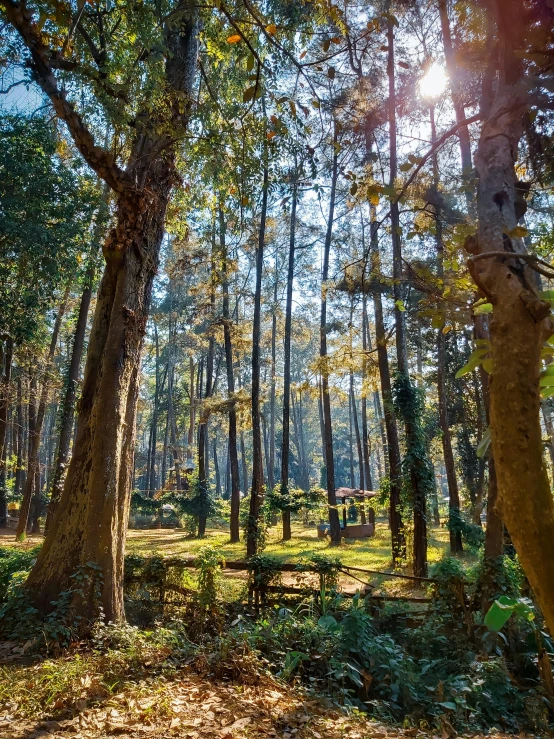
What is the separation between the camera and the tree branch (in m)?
3.83

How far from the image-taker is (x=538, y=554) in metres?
0.85

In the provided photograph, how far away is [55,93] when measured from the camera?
15.1ft

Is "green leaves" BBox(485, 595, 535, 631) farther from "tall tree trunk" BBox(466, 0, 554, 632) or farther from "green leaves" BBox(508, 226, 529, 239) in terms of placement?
"green leaves" BBox(508, 226, 529, 239)

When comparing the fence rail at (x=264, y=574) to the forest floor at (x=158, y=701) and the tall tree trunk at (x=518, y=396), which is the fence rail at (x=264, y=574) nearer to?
the forest floor at (x=158, y=701)

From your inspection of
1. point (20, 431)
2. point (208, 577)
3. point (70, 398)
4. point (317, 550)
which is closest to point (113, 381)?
point (208, 577)

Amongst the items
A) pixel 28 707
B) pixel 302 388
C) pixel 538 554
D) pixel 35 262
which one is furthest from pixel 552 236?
pixel 302 388

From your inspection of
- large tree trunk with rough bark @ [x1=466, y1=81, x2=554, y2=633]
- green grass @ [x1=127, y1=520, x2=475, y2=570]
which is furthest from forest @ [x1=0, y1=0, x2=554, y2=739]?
green grass @ [x1=127, y1=520, x2=475, y2=570]

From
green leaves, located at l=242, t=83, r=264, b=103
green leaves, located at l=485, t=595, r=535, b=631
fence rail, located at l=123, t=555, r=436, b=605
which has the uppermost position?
green leaves, located at l=242, t=83, r=264, b=103

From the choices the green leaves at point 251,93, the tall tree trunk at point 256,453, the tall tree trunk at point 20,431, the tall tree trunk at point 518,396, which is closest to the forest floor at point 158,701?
the tall tree trunk at point 518,396

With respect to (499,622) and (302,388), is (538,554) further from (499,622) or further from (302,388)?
(302,388)

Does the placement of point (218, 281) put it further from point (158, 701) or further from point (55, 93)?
point (158, 701)

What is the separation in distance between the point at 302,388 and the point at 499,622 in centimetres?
1295

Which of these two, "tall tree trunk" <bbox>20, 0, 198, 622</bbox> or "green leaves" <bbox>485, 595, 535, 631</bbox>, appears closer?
"green leaves" <bbox>485, 595, 535, 631</bbox>

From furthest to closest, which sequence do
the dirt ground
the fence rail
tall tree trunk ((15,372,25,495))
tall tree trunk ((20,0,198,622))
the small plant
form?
tall tree trunk ((15,372,25,495)), the fence rail, the small plant, tall tree trunk ((20,0,198,622)), the dirt ground
